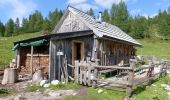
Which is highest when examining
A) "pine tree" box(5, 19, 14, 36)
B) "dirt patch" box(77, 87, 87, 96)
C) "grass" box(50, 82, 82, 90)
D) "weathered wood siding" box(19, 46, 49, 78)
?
"pine tree" box(5, 19, 14, 36)

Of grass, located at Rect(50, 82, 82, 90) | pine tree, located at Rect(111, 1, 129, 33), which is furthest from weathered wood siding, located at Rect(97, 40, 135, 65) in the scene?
pine tree, located at Rect(111, 1, 129, 33)

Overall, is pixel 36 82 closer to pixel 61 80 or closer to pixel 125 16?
pixel 61 80

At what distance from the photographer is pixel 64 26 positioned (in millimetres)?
21078

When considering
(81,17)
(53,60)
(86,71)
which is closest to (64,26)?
(81,17)

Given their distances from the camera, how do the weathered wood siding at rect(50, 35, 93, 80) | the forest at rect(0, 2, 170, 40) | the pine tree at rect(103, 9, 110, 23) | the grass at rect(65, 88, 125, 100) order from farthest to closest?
the pine tree at rect(103, 9, 110, 23)
the forest at rect(0, 2, 170, 40)
the weathered wood siding at rect(50, 35, 93, 80)
the grass at rect(65, 88, 125, 100)

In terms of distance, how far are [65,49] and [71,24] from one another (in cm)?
385

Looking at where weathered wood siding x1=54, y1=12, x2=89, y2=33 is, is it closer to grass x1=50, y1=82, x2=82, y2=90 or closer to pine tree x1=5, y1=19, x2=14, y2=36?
grass x1=50, y1=82, x2=82, y2=90

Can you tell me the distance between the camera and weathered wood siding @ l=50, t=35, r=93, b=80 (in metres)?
16.2

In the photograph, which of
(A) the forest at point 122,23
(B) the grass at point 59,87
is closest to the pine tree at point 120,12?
(A) the forest at point 122,23

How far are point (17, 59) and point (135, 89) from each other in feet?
36.1

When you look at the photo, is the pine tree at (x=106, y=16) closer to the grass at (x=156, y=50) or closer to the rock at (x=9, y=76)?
the grass at (x=156, y=50)

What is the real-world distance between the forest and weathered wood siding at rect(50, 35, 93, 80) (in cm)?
5498

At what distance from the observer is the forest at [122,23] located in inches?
2931

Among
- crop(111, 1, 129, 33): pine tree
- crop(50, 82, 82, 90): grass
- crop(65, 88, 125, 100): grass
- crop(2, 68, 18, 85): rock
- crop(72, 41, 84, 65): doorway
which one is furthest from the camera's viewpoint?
crop(111, 1, 129, 33): pine tree
